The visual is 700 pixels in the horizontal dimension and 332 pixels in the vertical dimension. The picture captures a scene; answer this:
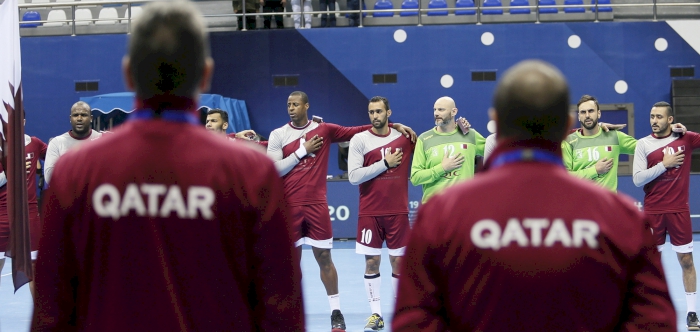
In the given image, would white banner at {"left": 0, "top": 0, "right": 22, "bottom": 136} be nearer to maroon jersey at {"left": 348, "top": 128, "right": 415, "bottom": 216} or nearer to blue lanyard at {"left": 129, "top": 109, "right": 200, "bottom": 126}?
maroon jersey at {"left": 348, "top": 128, "right": 415, "bottom": 216}

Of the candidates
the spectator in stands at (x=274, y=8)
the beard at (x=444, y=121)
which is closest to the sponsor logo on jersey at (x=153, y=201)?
the beard at (x=444, y=121)

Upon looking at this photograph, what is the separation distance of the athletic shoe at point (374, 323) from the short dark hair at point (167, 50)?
6412 millimetres

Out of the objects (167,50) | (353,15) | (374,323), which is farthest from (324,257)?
(353,15)

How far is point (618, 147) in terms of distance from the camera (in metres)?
9.27

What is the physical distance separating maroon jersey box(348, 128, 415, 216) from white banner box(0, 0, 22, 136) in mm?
3862

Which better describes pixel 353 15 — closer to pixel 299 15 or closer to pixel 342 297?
pixel 299 15

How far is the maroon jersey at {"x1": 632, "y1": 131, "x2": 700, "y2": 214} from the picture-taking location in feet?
28.9

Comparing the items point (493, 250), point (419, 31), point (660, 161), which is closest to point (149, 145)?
point (493, 250)

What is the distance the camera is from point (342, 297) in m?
10.5

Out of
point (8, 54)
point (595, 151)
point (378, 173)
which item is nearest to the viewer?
point (8, 54)

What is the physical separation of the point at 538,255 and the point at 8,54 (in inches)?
194

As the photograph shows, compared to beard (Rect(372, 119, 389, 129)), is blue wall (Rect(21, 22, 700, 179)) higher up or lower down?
higher up

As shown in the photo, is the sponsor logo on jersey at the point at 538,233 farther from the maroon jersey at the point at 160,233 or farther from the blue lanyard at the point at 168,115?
the blue lanyard at the point at 168,115

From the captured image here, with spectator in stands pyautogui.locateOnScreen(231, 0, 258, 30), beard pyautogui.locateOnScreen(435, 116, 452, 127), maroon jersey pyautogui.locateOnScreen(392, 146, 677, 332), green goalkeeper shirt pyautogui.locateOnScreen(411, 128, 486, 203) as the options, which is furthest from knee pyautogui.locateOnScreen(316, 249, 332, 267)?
spectator in stands pyautogui.locateOnScreen(231, 0, 258, 30)
